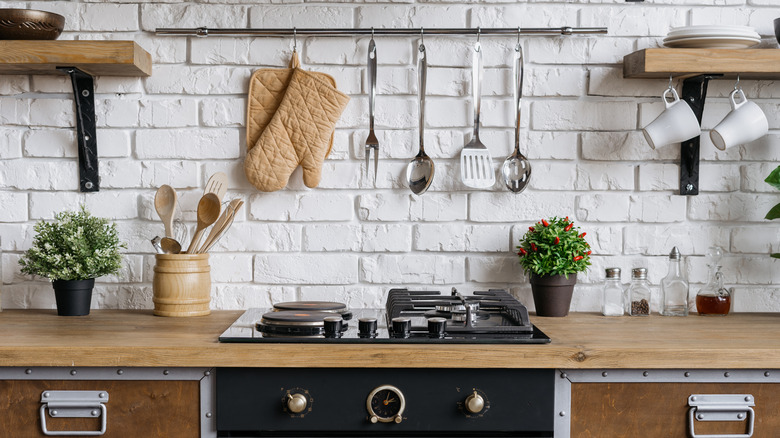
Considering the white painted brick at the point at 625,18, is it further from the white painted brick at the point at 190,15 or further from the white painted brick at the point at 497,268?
the white painted brick at the point at 190,15

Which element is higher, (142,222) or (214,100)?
(214,100)

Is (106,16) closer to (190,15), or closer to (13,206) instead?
(190,15)

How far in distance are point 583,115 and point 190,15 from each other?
1.15 m

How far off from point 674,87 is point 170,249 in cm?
146

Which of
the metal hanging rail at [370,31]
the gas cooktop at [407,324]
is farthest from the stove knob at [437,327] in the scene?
the metal hanging rail at [370,31]

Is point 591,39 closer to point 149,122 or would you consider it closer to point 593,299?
point 593,299

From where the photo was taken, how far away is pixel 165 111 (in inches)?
78.7

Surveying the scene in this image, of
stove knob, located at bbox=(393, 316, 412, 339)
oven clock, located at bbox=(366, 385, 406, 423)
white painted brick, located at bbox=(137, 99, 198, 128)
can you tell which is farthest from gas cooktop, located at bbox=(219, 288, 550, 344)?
white painted brick, located at bbox=(137, 99, 198, 128)

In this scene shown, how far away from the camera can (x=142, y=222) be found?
200cm

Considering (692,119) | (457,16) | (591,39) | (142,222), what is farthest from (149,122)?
(692,119)

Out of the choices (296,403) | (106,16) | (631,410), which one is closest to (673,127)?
(631,410)

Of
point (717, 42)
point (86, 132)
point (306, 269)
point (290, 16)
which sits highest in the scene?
point (290, 16)

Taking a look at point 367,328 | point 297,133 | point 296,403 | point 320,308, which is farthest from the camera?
point 297,133

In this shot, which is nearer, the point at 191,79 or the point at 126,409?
the point at 126,409
